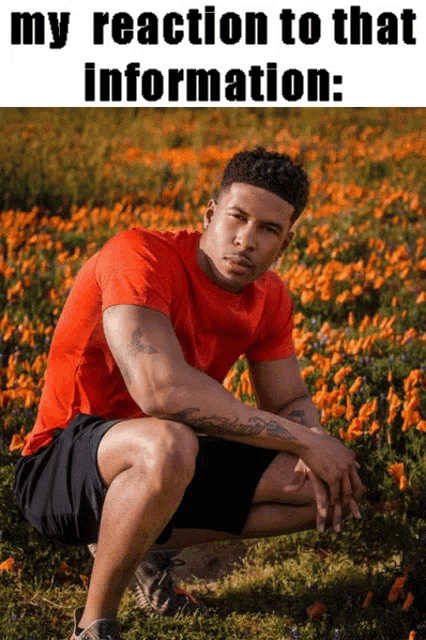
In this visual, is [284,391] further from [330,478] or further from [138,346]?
[138,346]

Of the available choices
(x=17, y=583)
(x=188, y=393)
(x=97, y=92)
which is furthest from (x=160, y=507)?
(x=97, y=92)

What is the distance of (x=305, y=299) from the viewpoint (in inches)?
234

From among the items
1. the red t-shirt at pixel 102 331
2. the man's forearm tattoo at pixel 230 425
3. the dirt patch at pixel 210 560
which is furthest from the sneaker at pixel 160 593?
the man's forearm tattoo at pixel 230 425

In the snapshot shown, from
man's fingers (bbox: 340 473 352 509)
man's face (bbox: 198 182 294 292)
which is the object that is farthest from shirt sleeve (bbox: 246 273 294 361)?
man's fingers (bbox: 340 473 352 509)

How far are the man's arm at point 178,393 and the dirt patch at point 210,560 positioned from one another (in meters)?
1.10

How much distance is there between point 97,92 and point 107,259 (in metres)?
3.56

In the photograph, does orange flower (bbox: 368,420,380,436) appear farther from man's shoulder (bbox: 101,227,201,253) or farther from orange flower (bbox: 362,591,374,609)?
man's shoulder (bbox: 101,227,201,253)

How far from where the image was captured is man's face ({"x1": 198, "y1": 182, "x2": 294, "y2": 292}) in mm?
3303

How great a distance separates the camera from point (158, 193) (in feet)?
32.2

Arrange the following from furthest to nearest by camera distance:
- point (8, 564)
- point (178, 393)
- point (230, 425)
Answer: point (8, 564), point (230, 425), point (178, 393)

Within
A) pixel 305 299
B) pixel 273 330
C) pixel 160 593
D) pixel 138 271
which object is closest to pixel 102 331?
pixel 138 271

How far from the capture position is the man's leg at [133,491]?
9.31 ft

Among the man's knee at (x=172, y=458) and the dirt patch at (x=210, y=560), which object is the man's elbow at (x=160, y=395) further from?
the dirt patch at (x=210, y=560)

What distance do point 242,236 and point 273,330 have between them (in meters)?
0.52
